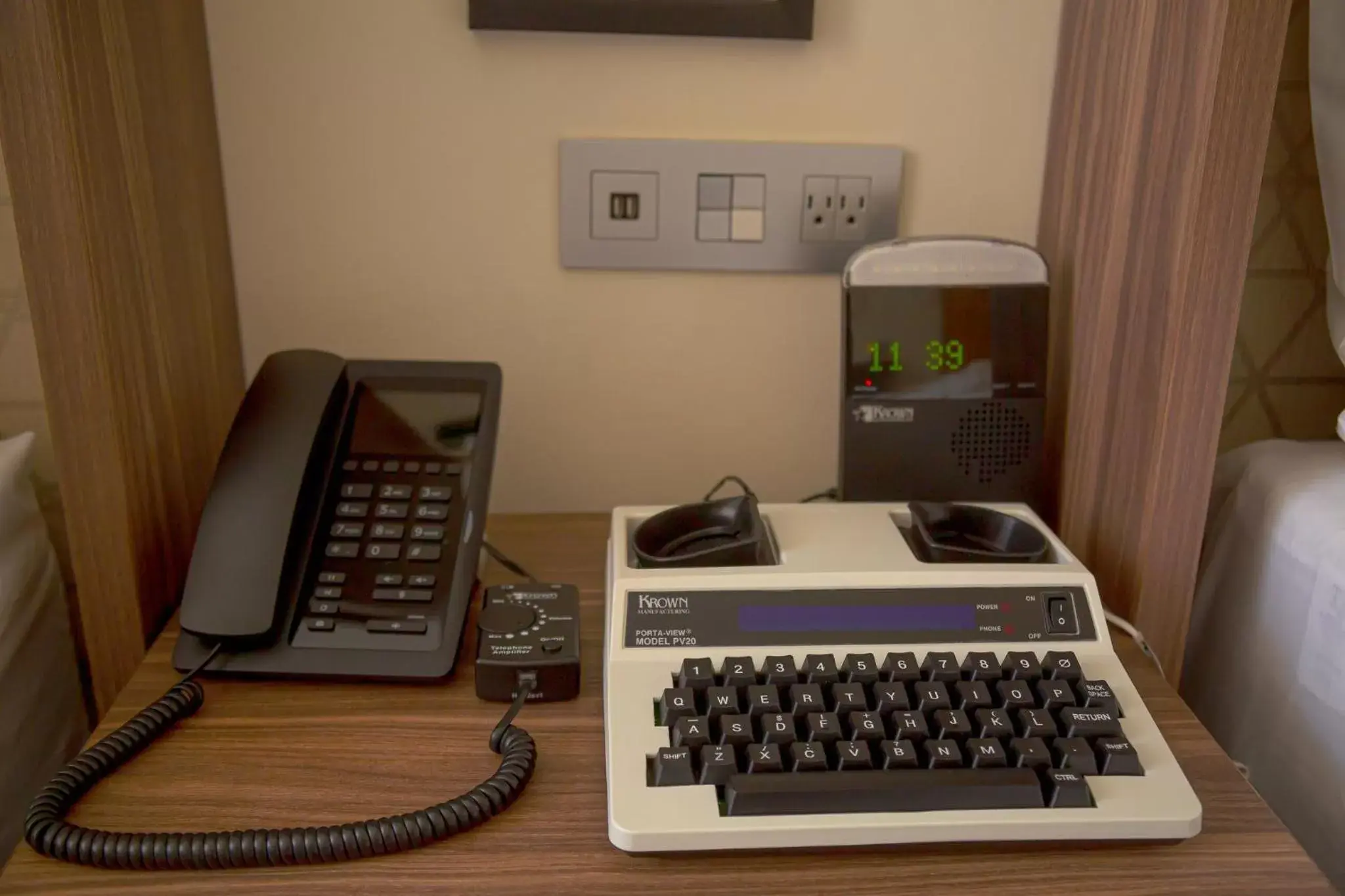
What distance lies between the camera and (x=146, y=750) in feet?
2.08

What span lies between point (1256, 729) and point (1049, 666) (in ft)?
0.85

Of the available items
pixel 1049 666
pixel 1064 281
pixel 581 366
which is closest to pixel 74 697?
pixel 581 366

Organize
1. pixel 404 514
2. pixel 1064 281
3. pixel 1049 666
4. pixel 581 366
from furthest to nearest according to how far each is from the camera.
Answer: pixel 581 366 < pixel 1064 281 < pixel 404 514 < pixel 1049 666

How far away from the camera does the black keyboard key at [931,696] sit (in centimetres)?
61

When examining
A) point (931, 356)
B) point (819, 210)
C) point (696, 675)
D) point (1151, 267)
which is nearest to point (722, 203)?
point (819, 210)

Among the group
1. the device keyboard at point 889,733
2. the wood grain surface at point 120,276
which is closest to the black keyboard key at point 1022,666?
the device keyboard at point 889,733

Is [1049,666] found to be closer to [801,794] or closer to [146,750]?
[801,794]

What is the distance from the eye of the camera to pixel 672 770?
1.86 feet

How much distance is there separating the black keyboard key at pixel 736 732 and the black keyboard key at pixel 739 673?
36 mm

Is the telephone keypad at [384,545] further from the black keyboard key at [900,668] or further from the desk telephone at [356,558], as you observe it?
the black keyboard key at [900,668]

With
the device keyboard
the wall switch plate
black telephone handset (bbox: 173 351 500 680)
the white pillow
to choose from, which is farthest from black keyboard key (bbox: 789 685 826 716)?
the white pillow

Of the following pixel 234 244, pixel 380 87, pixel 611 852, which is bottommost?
pixel 611 852

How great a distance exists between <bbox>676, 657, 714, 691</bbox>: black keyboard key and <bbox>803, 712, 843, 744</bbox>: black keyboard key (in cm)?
6

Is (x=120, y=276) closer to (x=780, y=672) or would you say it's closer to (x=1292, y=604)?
(x=780, y=672)
